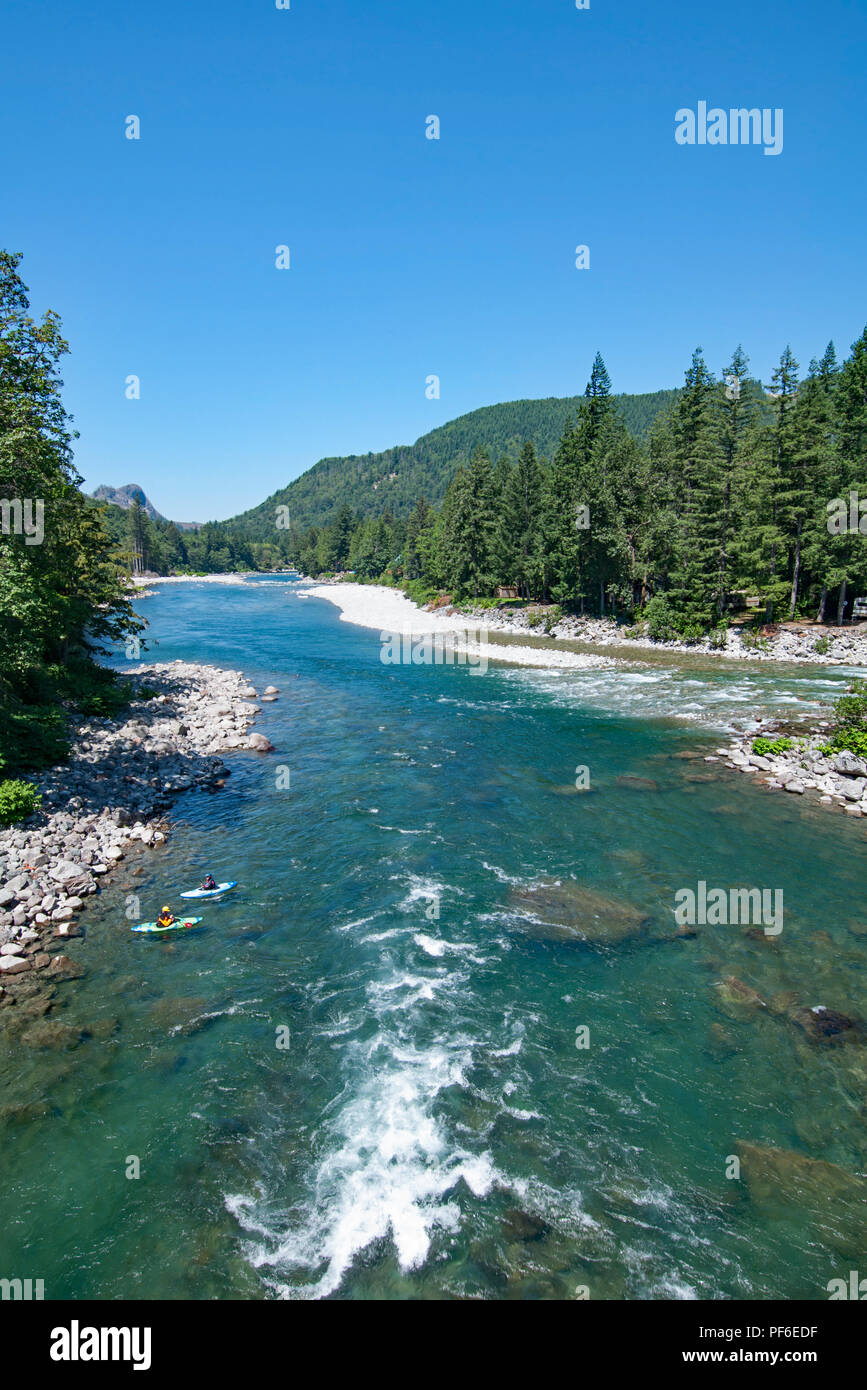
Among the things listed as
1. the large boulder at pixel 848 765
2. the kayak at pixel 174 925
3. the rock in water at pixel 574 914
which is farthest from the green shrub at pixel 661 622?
the kayak at pixel 174 925

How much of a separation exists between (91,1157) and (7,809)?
40.5 ft

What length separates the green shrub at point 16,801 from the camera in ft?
64.6

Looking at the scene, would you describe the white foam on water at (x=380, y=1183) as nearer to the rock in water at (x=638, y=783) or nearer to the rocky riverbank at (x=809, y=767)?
the rock in water at (x=638, y=783)

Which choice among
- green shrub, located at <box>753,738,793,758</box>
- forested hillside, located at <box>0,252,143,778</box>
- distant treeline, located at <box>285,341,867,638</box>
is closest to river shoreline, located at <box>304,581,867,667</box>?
distant treeline, located at <box>285,341,867,638</box>

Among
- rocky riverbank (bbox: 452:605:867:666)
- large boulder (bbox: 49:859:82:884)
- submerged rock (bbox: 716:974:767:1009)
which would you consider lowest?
submerged rock (bbox: 716:974:767:1009)

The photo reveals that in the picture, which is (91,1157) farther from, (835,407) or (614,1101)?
(835,407)

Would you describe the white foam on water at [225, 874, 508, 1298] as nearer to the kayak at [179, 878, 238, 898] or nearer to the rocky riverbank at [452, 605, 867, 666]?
the kayak at [179, 878, 238, 898]

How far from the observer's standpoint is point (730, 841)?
21.6 m

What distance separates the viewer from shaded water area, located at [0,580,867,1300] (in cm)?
938

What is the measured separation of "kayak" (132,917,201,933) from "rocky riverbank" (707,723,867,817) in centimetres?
2293

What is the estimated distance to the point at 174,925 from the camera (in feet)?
56.9
